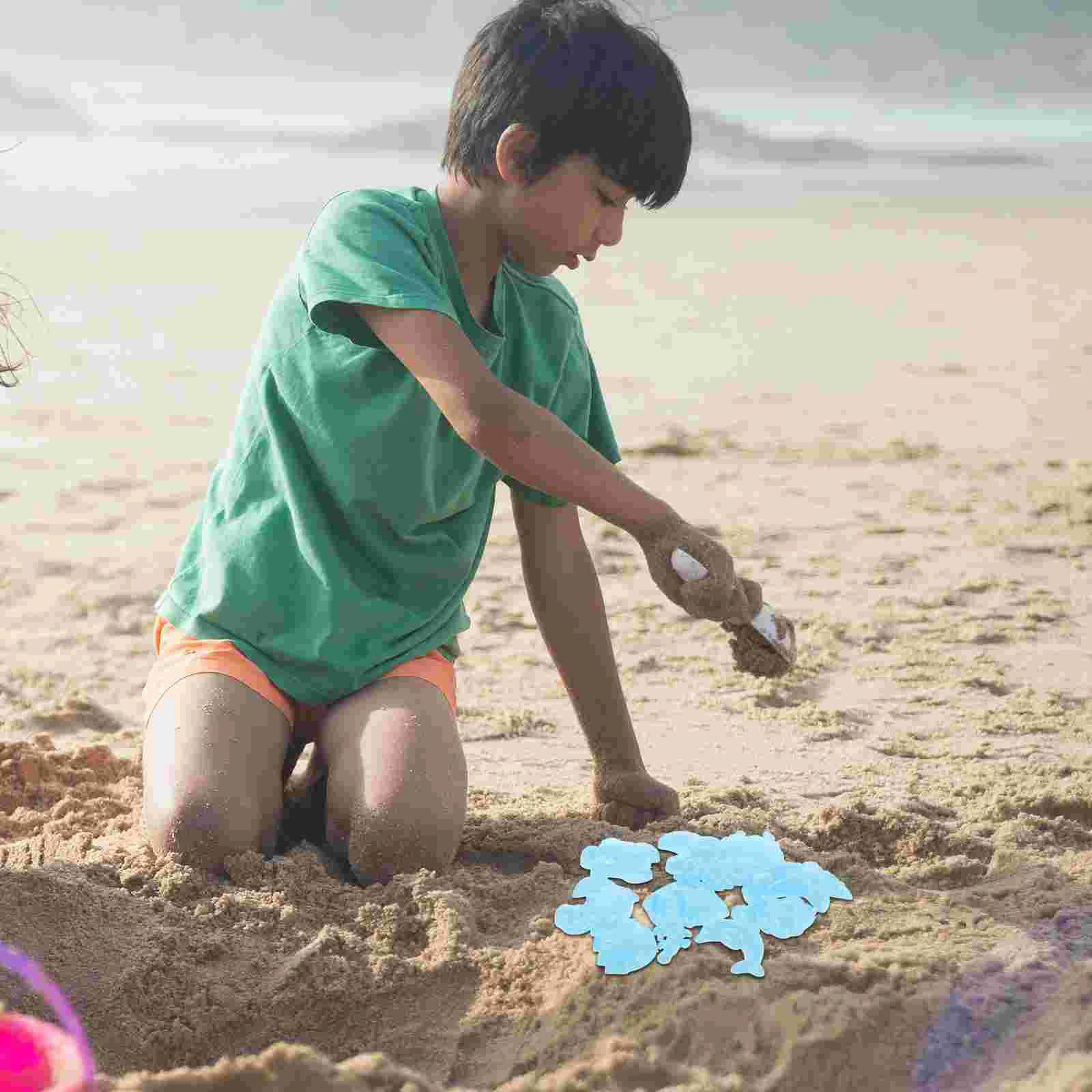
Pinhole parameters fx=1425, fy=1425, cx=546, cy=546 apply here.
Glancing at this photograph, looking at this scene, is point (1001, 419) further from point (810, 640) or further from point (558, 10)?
point (558, 10)

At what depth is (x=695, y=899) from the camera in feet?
5.81

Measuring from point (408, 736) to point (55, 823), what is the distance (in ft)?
1.89

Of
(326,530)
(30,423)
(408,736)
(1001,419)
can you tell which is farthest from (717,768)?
(30,423)

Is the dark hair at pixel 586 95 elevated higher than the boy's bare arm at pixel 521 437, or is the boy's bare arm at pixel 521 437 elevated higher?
the dark hair at pixel 586 95

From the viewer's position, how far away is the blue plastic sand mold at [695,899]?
1668 mm

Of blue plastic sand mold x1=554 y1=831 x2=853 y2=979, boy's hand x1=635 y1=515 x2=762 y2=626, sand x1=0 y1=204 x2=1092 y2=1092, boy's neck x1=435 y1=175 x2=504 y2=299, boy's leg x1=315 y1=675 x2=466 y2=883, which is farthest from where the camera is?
boy's neck x1=435 y1=175 x2=504 y2=299

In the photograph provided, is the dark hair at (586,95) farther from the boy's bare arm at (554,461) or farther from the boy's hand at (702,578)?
the boy's hand at (702,578)

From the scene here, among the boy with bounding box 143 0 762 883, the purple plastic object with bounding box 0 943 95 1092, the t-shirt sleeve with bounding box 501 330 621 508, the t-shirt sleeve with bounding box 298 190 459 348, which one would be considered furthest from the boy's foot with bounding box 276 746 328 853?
the purple plastic object with bounding box 0 943 95 1092

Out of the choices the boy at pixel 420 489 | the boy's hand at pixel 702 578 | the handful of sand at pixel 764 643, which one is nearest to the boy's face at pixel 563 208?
the boy at pixel 420 489

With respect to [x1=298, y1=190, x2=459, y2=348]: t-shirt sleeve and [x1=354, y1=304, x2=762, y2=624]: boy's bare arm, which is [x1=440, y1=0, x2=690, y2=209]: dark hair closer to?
[x1=298, y1=190, x2=459, y2=348]: t-shirt sleeve

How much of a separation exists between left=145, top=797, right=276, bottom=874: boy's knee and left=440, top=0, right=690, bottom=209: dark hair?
0.97 meters

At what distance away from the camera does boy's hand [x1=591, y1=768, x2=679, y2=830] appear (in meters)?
2.21

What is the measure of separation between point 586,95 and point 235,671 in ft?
3.15

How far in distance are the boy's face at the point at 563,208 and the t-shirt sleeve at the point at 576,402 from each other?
0.25 meters
